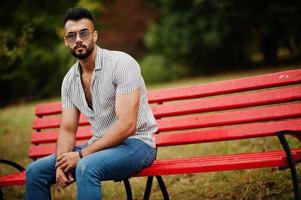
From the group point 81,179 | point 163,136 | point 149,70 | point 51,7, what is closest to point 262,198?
point 163,136

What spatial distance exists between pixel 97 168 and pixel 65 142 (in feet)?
2.40

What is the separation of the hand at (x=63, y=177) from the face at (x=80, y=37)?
0.92 m

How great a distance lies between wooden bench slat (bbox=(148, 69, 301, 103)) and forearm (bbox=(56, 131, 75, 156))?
0.89 m

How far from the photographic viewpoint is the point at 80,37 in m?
3.68

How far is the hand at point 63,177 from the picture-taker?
135 inches

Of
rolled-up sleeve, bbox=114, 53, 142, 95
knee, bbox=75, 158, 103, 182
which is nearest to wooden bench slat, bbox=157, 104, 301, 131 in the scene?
rolled-up sleeve, bbox=114, 53, 142, 95

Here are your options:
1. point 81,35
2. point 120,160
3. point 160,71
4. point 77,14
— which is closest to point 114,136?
point 120,160

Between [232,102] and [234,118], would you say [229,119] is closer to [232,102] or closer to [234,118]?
[234,118]

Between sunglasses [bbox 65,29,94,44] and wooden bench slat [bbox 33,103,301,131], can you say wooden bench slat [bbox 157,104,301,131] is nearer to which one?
wooden bench slat [bbox 33,103,301,131]

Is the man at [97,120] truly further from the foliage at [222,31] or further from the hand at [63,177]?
the foliage at [222,31]

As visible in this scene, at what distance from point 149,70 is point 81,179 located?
21.7m

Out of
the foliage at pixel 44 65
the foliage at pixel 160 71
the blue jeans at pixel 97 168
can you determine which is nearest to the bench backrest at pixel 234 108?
the blue jeans at pixel 97 168

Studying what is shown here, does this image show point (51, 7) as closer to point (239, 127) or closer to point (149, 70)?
point (149, 70)

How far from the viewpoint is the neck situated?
3777 mm
